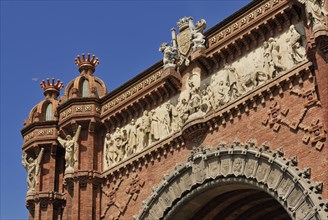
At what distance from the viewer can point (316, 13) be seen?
51.1 ft

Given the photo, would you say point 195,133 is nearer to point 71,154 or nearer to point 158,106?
point 158,106

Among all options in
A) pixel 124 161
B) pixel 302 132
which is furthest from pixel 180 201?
pixel 302 132

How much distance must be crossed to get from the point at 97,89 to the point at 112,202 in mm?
3729

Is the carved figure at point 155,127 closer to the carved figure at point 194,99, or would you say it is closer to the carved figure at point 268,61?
the carved figure at point 194,99

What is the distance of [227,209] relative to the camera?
18.6 meters

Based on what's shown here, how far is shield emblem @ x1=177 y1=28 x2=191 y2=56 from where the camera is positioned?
19.2m

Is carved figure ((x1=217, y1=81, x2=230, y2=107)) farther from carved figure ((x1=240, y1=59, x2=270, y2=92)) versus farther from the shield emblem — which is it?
the shield emblem

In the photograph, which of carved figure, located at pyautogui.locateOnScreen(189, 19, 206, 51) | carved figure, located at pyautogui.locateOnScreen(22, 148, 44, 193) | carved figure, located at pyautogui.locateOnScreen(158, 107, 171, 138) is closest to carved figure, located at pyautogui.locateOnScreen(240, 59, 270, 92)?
carved figure, located at pyautogui.locateOnScreen(189, 19, 206, 51)

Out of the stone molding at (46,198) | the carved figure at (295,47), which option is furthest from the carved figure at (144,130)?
the carved figure at (295,47)

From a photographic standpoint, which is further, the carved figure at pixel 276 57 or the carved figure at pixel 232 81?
the carved figure at pixel 232 81

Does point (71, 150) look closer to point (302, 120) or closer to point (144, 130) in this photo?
point (144, 130)

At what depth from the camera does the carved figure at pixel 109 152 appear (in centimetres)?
2039

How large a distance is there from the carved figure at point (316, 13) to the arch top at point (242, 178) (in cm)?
272

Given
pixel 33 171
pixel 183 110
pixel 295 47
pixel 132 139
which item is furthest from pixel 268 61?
pixel 33 171
